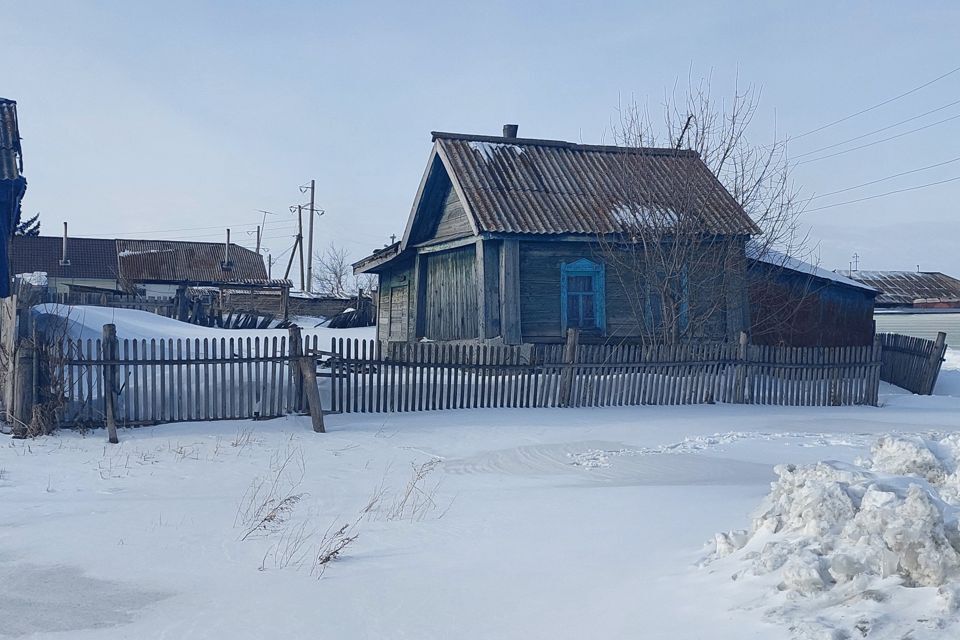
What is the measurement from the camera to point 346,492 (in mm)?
7379

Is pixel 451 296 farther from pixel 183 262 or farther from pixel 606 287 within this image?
pixel 183 262

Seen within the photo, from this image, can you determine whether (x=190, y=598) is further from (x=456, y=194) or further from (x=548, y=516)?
(x=456, y=194)

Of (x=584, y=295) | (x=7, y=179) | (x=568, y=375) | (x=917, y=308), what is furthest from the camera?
(x=917, y=308)

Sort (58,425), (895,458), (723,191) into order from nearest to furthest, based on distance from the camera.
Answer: (895,458), (58,425), (723,191)

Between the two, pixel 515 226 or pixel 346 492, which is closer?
pixel 346 492

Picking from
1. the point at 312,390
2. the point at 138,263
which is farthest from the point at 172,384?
the point at 138,263

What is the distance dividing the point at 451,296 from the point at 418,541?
42.1 feet

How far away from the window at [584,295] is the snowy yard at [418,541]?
673 cm

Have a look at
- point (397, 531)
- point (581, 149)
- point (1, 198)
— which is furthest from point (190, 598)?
point (581, 149)

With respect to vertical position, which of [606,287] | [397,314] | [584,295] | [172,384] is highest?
[606,287]

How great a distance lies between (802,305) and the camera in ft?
62.2

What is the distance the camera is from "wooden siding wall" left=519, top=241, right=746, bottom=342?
16391 mm

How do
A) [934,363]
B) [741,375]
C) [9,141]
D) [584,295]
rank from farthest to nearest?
[934,363], [584,295], [9,141], [741,375]

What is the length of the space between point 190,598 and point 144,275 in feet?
170
